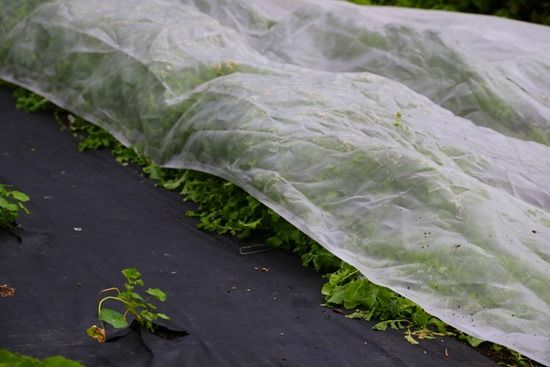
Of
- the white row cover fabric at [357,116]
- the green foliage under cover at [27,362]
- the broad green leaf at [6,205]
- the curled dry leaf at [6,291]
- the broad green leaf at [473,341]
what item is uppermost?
the green foliage under cover at [27,362]

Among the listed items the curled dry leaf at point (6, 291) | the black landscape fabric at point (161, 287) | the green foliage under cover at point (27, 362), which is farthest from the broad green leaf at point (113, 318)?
the green foliage under cover at point (27, 362)

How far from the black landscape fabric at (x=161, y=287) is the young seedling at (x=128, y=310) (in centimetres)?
6

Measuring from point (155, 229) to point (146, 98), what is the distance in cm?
138

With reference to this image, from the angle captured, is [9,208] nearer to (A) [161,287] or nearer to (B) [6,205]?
(B) [6,205]

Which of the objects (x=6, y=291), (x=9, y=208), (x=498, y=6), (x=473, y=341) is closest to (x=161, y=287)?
(x=6, y=291)

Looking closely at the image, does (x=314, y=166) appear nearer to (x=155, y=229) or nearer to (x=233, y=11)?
(x=155, y=229)

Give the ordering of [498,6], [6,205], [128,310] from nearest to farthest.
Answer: [128,310]
[6,205]
[498,6]

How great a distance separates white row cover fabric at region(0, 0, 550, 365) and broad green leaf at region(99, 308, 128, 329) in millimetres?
1241

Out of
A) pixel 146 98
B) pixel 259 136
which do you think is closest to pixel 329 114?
pixel 259 136

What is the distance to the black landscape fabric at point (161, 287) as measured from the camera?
3.72 meters

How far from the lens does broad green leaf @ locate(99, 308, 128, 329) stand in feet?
11.7

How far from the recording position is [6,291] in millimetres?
4051

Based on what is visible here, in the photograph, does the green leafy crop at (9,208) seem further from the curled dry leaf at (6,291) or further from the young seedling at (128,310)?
the young seedling at (128,310)

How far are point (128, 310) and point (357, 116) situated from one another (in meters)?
1.95
